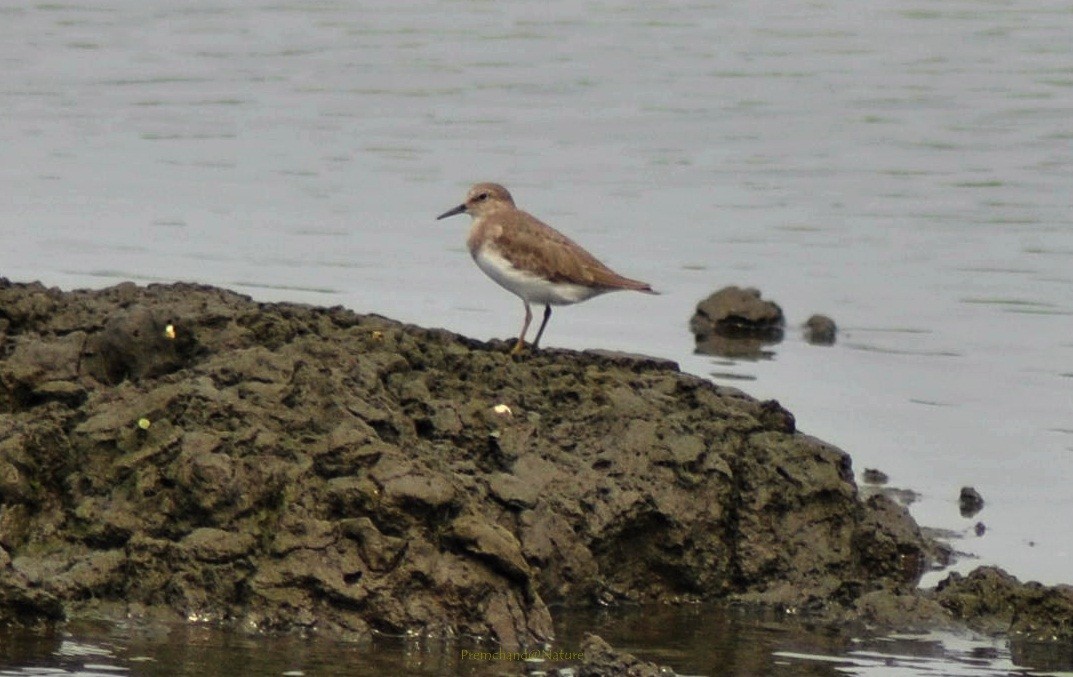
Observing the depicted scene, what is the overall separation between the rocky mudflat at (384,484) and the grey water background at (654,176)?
1.31 meters

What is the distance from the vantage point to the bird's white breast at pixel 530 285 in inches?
433

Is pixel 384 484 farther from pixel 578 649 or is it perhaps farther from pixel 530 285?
pixel 530 285

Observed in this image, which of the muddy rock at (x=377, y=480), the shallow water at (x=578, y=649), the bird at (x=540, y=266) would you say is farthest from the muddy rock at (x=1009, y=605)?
the bird at (x=540, y=266)

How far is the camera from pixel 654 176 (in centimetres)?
2008

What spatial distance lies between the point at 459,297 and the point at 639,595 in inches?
264

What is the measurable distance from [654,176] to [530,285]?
9202mm

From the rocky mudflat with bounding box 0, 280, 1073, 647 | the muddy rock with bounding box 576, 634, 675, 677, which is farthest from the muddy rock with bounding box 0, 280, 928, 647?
the muddy rock with bounding box 576, 634, 675, 677

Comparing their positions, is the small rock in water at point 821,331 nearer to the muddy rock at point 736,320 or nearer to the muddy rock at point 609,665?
the muddy rock at point 736,320

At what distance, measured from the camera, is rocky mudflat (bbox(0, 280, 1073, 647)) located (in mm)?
7781

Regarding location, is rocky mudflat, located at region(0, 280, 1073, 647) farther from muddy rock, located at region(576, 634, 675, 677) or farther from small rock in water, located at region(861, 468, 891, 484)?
small rock in water, located at region(861, 468, 891, 484)

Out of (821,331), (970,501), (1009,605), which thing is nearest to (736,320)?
(821,331)

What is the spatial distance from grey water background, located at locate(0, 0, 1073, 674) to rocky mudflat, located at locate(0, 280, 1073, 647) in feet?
4.29

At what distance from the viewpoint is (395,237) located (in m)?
17.5

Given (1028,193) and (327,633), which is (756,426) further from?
(1028,193)
